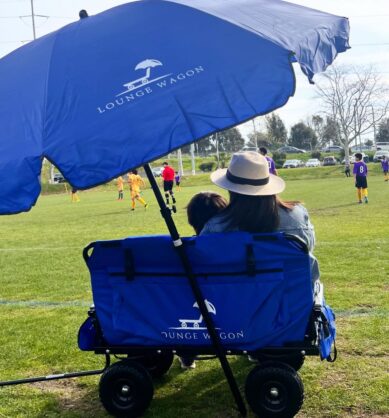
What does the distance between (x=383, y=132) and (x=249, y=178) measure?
352 feet

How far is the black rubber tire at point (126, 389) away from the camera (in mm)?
3785

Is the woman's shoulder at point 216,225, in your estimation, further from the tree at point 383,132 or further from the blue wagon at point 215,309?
the tree at point 383,132

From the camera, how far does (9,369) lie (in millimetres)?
4922

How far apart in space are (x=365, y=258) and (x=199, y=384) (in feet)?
17.0

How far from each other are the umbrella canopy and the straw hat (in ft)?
2.65

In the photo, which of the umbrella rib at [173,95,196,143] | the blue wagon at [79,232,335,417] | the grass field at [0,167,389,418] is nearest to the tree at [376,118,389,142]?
the grass field at [0,167,389,418]

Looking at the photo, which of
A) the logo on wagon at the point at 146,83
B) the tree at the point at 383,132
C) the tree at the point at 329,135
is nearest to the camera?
the logo on wagon at the point at 146,83

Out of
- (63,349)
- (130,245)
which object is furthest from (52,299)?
(130,245)

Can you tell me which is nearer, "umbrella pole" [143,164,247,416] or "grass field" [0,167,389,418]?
"umbrella pole" [143,164,247,416]

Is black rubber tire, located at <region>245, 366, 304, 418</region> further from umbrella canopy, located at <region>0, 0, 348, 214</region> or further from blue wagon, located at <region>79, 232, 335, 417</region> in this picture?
umbrella canopy, located at <region>0, 0, 348, 214</region>

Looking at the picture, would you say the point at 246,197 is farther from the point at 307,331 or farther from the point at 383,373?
the point at 383,373

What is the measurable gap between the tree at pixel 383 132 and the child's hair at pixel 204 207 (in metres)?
102

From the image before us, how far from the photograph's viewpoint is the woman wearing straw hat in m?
3.66

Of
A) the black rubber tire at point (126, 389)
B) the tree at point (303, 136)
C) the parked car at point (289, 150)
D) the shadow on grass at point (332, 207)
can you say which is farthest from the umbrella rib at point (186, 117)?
the tree at point (303, 136)
